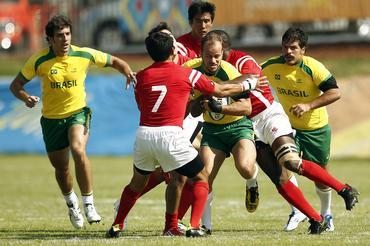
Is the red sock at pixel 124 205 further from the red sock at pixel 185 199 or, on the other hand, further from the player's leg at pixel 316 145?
the player's leg at pixel 316 145

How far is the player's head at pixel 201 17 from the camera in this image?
1155 cm

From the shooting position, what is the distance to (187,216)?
12.9m

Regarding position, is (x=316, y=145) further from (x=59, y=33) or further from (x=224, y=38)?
(x=59, y=33)

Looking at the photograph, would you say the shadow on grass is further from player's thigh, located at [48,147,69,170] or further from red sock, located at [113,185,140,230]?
player's thigh, located at [48,147,69,170]

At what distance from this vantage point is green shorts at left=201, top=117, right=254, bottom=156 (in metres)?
10.5

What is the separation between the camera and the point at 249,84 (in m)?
9.88

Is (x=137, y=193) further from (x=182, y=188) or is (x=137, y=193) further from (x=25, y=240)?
(x=25, y=240)

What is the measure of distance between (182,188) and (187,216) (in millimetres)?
2900

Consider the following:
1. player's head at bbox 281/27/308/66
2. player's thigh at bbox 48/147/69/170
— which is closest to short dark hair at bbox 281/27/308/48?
player's head at bbox 281/27/308/66

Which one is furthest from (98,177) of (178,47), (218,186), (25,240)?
(25,240)

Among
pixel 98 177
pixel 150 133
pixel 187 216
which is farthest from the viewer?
pixel 98 177

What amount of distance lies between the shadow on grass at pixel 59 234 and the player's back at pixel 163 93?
1.29 meters

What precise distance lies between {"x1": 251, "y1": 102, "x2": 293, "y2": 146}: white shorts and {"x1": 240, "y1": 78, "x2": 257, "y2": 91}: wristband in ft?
2.95

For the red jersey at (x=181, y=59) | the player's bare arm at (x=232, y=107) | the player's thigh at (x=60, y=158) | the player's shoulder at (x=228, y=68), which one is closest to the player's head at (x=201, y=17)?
the red jersey at (x=181, y=59)
